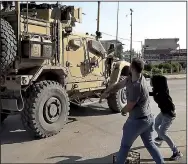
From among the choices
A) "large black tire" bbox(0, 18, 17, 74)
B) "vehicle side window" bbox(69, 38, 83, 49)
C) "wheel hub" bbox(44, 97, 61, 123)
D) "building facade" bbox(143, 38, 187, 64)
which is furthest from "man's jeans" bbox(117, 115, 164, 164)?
"building facade" bbox(143, 38, 187, 64)

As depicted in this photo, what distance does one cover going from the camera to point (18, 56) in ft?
20.9

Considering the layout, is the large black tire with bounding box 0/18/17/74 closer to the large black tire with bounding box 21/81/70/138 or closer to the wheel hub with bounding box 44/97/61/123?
the large black tire with bounding box 21/81/70/138

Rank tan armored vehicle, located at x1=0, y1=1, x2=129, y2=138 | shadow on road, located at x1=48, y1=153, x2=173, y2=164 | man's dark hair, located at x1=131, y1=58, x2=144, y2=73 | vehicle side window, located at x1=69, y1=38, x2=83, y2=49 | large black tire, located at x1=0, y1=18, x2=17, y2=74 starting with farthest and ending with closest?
vehicle side window, located at x1=69, y1=38, x2=83, y2=49
tan armored vehicle, located at x1=0, y1=1, x2=129, y2=138
large black tire, located at x1=0, y1=18, x2=17, y2=74
shadow on road, located at x1=48, y1=153, x2=173, y2=164
man's dark hair, located at x1=131, y1=58, x2=144, y2=73

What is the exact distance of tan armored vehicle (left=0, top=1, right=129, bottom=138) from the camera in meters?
6.39

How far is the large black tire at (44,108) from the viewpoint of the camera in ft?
21.2

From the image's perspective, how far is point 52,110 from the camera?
6.91 meters

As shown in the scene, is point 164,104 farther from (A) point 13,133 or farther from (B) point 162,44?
(B) point 162,44

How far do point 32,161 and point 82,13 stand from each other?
4584 millimetres

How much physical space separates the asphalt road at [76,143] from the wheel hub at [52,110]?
0.38m

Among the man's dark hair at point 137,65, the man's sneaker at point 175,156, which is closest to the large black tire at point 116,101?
the man's sneaker at point 175,156

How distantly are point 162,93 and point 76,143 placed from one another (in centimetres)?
199

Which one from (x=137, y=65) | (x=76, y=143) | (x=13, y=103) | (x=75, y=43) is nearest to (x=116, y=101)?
(x=75, y=43)

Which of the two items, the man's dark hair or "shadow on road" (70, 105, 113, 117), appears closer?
the man's dark hair

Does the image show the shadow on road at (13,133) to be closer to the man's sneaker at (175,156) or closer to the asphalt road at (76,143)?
the asphalt road at (76,143)
